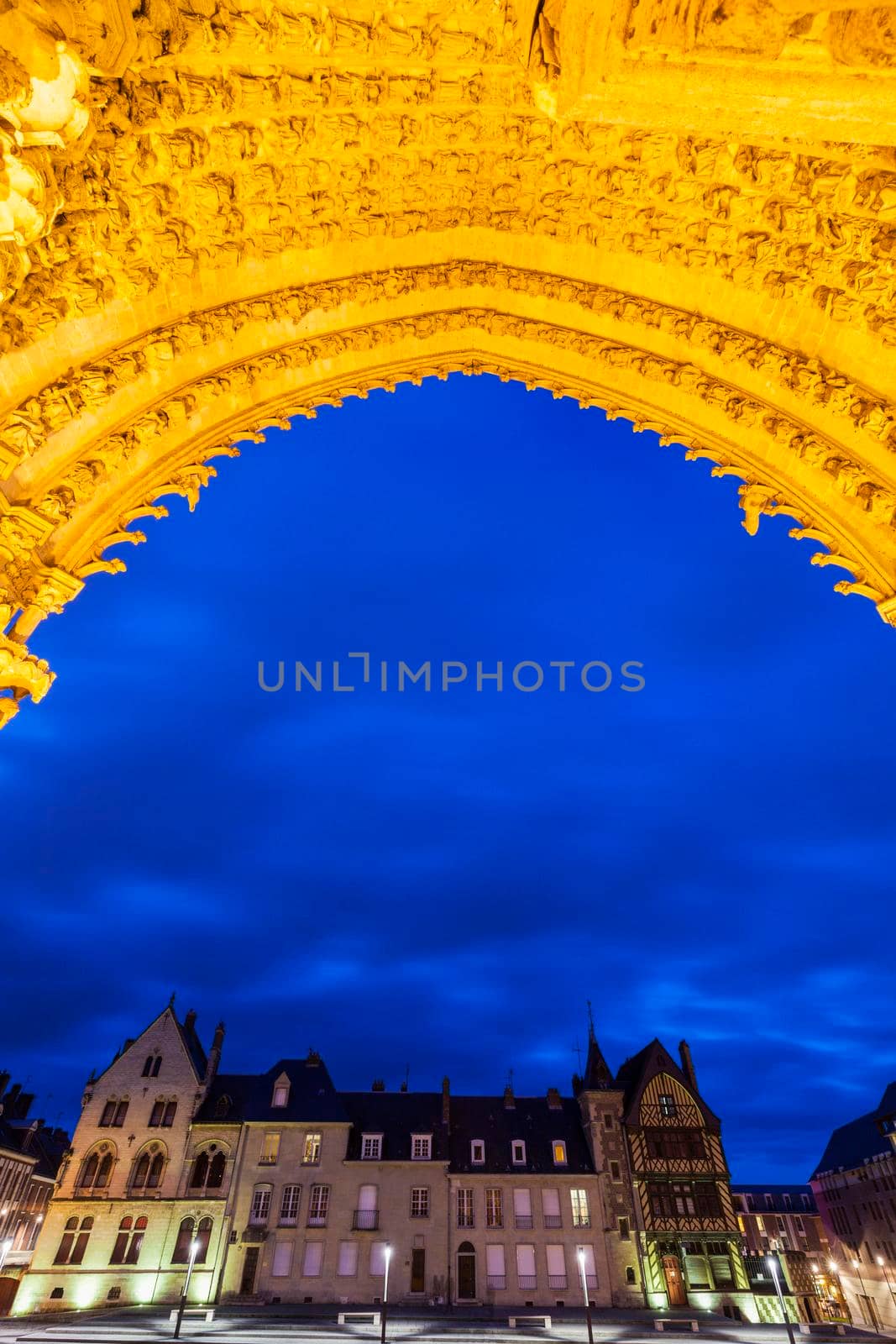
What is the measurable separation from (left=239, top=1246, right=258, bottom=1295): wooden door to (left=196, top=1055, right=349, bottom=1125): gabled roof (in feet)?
12.9

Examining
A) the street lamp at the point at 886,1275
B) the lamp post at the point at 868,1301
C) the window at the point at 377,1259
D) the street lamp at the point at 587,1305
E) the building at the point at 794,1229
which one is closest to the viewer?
the street lamp at the point at 587,1305

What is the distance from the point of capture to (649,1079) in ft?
95.5

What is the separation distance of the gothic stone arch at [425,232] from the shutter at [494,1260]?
30.2 meters

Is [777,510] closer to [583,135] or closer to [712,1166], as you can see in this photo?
[583,135]

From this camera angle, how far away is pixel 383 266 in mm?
6414

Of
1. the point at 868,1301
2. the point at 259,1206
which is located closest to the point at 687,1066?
the point at 259,1206

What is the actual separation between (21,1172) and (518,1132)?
116ft

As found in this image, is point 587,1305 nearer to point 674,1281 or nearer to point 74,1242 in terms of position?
point 674,1281

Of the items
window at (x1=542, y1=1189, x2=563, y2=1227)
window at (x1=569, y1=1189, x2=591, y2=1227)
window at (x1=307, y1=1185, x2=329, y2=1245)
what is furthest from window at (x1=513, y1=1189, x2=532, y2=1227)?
window at (x1=307, y1=1185, x2=329, y2=1245)

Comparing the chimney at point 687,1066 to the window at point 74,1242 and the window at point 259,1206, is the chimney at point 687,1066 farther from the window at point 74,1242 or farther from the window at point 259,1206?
the window at point 74,1242

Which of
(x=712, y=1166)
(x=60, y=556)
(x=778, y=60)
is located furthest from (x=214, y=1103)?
(x=778, y=60)

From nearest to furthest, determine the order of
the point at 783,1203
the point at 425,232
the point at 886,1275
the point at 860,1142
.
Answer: the point at 425,232 < the point at 886,1275 < the point at 860,1142 < the point at 783,1203

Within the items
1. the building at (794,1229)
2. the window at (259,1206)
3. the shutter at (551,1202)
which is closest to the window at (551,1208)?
the shutter at (551,1202)

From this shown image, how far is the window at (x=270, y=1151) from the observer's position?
87.3 feet
